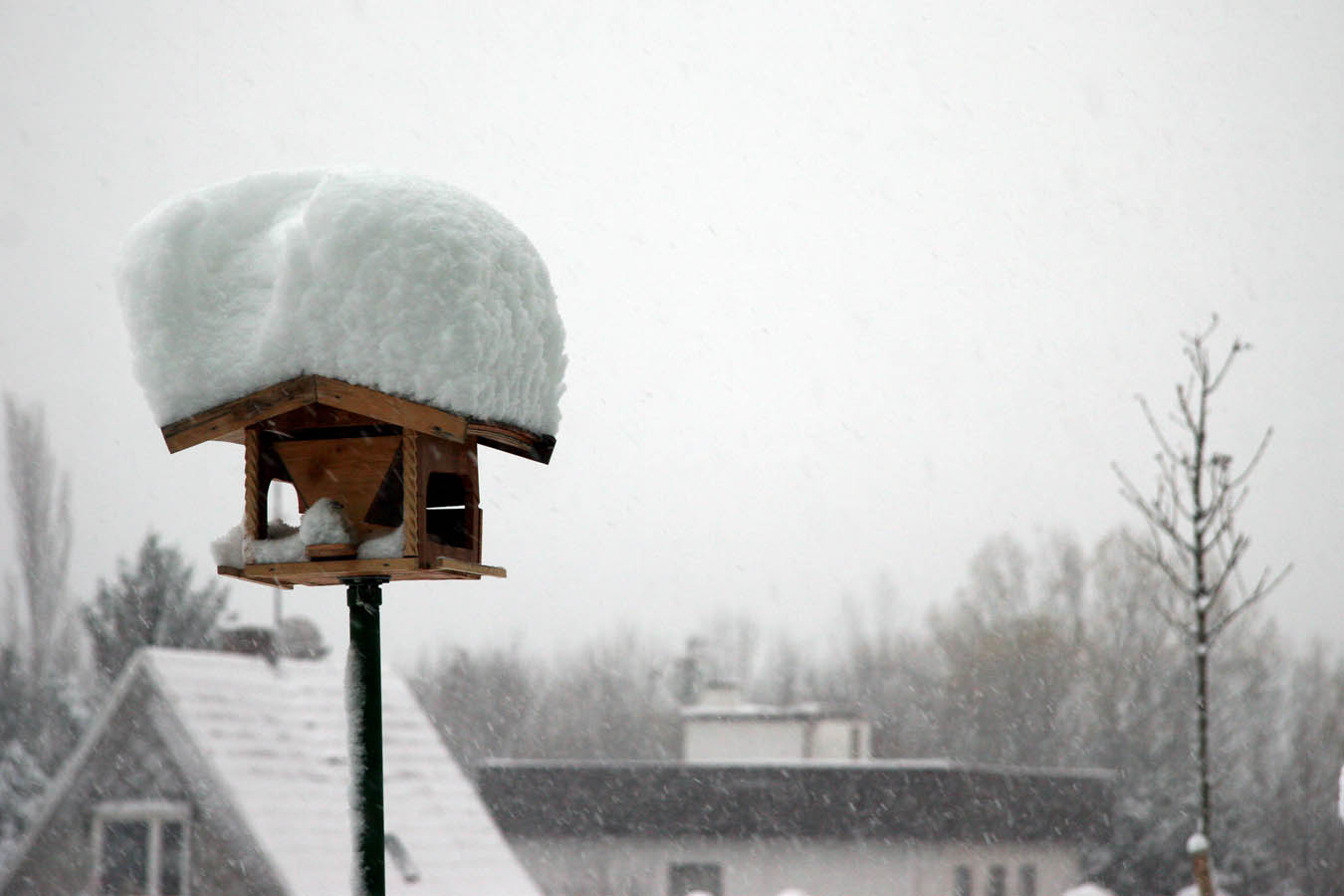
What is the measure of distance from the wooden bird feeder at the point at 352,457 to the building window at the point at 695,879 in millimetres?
16561

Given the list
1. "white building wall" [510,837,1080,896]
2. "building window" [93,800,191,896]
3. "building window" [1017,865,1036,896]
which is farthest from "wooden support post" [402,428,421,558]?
"building window" [1017,865,1036,896]

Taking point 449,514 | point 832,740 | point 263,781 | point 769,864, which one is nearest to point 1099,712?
point 832,740

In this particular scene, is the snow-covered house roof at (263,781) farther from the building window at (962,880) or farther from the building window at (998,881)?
the building window at (998,881)

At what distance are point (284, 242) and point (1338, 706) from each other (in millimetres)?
32987

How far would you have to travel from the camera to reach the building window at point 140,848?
1209cm

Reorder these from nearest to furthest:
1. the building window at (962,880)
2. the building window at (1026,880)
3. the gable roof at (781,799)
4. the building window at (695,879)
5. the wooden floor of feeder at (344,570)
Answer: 1. the wooden floor of feeder at (344,570)
2. the gable roof at (781,799)
3. the building window at (962,880)
4. the building window at (695,879)
5. the building window at (1026,880)

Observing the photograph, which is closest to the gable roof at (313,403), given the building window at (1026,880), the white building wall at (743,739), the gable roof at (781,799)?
the gable roof at (781,799)

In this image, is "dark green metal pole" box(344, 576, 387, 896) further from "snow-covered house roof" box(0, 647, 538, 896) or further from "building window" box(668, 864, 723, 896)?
"building window" box(668, 864, 723, 896)

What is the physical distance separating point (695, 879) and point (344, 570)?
56.0 feet

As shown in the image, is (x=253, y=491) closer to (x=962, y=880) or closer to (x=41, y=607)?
(x=962, y=880)

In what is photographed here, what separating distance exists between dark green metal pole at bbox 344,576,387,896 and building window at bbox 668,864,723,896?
16.9 metres

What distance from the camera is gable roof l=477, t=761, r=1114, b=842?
60.0 ft

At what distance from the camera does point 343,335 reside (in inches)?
108

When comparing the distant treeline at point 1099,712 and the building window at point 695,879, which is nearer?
the building window at point 695,879
